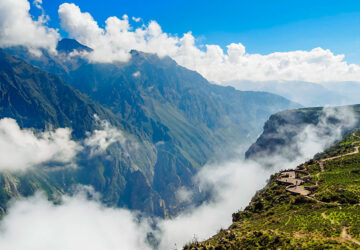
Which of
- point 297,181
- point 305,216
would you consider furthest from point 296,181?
point 305,216

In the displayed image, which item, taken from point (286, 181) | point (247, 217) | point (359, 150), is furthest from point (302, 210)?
point (359, 150)

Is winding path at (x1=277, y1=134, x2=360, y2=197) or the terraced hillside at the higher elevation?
winding path at (x1=277, y1=134, x2=360, y2=197)

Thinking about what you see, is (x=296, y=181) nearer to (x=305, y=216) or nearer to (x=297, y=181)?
(x=297, y=181)

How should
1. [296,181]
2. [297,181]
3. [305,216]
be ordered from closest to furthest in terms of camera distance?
[305,216], [297,181], [296,181]

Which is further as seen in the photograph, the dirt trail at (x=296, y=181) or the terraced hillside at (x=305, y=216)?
the dirt trail at (x=296, y=181)

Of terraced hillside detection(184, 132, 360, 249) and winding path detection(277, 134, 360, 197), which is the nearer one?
terraced hillside detection(184, 132, 360, 249)

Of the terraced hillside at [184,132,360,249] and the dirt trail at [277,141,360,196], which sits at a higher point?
the dirt trail at [277,141,360,196]

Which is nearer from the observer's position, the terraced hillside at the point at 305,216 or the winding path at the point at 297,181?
the terraced hillside at the point at 305,216

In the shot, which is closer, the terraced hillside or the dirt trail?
the terraced hillside

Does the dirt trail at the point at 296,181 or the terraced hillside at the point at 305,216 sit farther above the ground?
the dirt trail at the point at 296,181

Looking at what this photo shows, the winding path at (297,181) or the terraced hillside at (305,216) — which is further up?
the winding path at (297,181)
